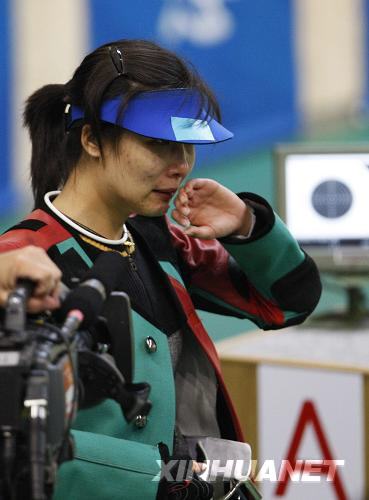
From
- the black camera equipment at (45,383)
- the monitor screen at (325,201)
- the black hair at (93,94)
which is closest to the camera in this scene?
the black camera equipment at (45,383)

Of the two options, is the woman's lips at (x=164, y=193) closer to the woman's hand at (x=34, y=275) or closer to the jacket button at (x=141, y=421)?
the jacket button at (x=141, y=421)

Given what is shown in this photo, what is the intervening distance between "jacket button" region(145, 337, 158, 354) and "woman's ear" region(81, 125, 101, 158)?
0.80ft

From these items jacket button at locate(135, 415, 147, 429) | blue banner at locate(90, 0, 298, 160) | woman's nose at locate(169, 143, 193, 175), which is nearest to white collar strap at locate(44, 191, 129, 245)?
woman's nose at locate(169, 143, 193, 175)

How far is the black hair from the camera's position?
1387mm

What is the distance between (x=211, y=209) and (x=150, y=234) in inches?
3.7

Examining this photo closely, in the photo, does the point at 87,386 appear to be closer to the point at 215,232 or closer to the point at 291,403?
the point at 215,232

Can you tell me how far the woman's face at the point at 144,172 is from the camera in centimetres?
139

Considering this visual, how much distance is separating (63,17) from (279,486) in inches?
60.8

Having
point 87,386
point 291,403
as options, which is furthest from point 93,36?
point 87,386

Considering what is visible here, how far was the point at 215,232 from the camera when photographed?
59.7 inches

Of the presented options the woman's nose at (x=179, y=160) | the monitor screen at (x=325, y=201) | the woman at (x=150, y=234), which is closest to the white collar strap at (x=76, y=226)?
the woman at (x=150, y=234)

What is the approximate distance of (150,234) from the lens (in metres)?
1.55

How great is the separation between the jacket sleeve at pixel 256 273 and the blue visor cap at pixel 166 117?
0.21 m

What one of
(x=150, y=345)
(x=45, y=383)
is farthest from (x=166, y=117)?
(x=45, y=383)
